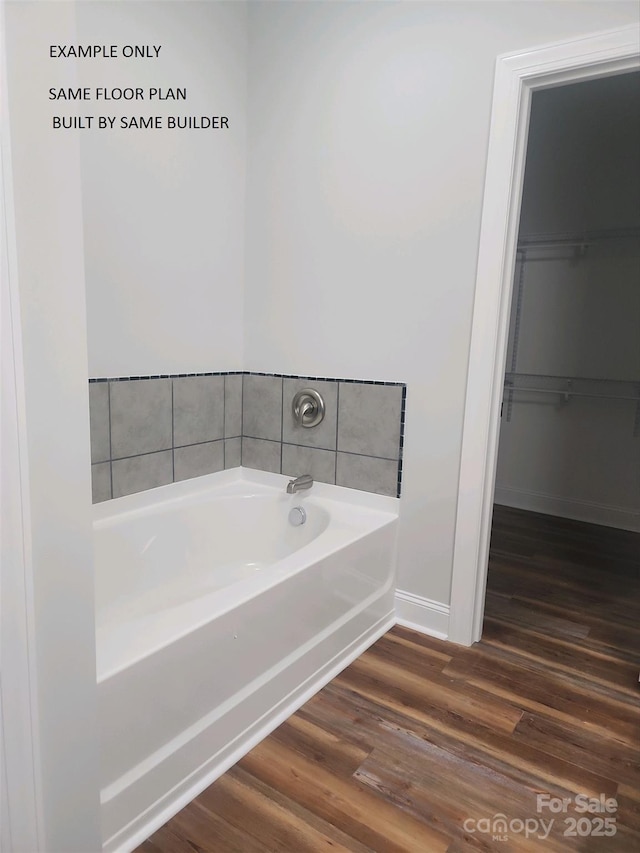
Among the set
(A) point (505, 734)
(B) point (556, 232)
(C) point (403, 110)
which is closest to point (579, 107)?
(B) point (556, 232)

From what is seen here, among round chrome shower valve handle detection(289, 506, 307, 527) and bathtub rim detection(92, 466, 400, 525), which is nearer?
bathtub rim detection(92, 466, 400, 525)

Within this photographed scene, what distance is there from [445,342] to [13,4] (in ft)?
5.48

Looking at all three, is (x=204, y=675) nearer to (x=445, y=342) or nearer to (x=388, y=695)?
(x=388, y=695)

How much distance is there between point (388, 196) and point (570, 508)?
2626mm

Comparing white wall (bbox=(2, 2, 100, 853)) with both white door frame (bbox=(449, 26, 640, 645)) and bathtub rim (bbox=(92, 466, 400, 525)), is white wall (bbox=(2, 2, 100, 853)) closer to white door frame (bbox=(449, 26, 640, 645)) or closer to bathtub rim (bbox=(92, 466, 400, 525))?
bathtub rim (bbox=(92, 466, 400, 525))

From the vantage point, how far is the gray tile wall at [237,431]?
2.24 meters

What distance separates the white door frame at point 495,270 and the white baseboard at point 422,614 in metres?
0.04

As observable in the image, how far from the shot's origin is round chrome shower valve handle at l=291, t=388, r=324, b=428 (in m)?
2.55

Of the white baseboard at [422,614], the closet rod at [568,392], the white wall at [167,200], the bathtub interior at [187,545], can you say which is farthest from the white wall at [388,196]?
the closet rod at [568,392]

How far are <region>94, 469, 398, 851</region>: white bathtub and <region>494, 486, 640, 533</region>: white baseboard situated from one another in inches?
80.4

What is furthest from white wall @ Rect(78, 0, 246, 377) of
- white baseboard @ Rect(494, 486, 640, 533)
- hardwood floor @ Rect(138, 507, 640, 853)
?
white baseboard @ Rect(494, 486, 640, 533)

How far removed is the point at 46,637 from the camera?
102cm

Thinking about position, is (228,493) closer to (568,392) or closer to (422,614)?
(422,614)

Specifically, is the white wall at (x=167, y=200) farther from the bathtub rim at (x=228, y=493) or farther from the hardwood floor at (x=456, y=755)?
the hardwood floor at (x=456, y=755)
